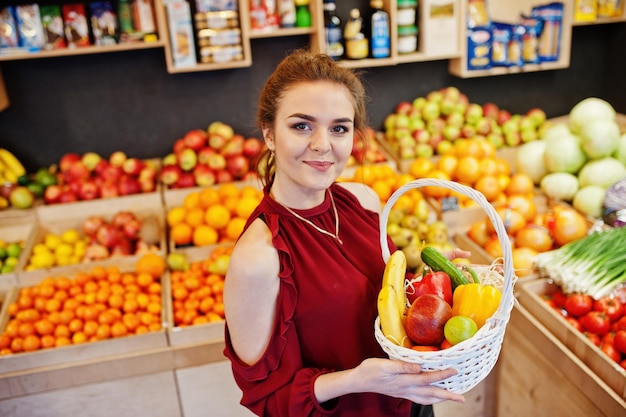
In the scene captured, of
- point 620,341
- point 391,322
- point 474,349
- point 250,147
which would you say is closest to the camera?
point 474,349

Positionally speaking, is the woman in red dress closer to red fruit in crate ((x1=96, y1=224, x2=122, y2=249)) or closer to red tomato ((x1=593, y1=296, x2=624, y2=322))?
red tomato ((x1=593, y1=296, x2=624, y2=322))

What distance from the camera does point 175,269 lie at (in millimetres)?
2549

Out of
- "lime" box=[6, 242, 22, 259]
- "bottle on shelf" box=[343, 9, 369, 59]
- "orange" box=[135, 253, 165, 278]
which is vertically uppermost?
"bottle on shelf" box=[343, 9, 369, 59]

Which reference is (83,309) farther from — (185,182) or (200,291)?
(185,182)

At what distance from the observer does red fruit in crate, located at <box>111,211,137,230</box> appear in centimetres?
275

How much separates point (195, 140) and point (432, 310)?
7.32 ft

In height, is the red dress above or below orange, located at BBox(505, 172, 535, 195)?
above

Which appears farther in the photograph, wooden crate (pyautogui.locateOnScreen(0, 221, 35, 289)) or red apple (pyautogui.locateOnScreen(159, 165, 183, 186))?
red apple (pyautogui.locateOnScreen(159, 165, 183, 186))

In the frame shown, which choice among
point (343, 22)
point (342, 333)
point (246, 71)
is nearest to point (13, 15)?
point (246, 71)

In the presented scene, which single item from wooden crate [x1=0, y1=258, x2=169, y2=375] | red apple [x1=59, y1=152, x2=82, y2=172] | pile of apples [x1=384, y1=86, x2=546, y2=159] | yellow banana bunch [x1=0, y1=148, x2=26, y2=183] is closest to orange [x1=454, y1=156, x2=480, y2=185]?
pile of apples [x1=384, y1=86, x2=546, y2=159]

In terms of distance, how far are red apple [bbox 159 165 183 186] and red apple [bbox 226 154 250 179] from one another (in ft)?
0.92

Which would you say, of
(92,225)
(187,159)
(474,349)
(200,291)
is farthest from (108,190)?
(474,349)

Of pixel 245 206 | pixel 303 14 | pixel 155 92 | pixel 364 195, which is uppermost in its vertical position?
pixel 303 14

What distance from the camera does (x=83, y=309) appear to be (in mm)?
2246
